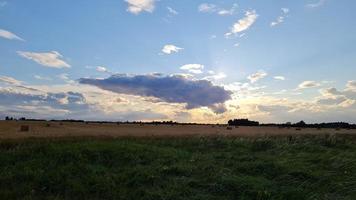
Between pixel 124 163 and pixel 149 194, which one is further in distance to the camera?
pixel 124 163

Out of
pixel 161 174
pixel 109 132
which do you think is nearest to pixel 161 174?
pixel 161 174

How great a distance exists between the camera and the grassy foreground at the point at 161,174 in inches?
614

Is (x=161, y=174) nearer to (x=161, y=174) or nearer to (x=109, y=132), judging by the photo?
(x=161, y=174)

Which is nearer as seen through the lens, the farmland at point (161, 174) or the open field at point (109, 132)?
the farmland at point (161, 174)

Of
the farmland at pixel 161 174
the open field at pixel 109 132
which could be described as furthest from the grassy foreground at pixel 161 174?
the open field at pixel 109 132

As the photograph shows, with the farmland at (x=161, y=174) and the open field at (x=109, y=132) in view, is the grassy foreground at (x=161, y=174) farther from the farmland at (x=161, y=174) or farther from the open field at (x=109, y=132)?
the open field at (x=109, y=132)

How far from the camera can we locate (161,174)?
58.5 ft

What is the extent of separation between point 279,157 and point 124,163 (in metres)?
8.06

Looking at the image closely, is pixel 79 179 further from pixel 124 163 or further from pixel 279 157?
pixel 279 157

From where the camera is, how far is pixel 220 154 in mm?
→ 23344

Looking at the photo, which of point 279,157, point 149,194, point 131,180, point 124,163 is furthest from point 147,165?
point 279,157

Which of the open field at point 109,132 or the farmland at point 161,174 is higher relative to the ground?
the open field at point 109,132

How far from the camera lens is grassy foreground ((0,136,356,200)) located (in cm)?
1559

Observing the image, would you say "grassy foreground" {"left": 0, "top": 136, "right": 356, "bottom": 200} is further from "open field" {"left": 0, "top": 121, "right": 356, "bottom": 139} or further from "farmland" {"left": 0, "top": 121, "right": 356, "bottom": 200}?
"open field" {"left": 0, "top": 121, "right": 356, "bottom": 139}
